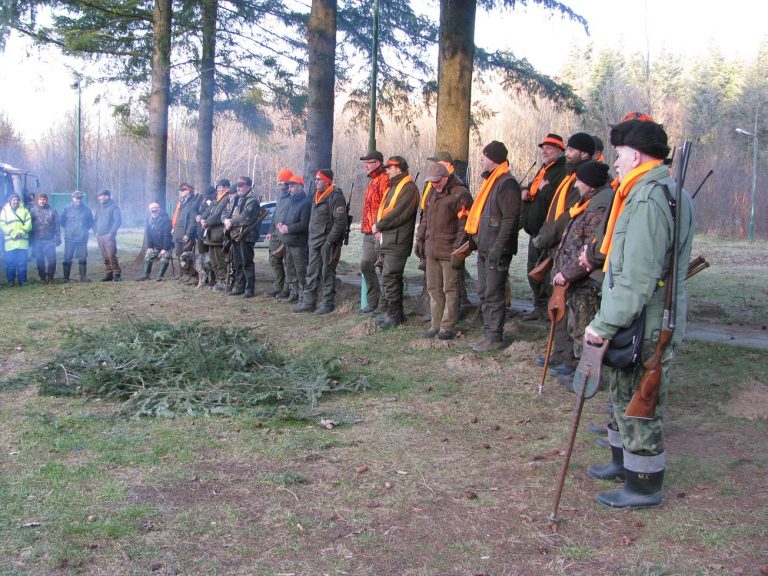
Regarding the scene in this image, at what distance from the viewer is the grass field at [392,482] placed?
391 cm

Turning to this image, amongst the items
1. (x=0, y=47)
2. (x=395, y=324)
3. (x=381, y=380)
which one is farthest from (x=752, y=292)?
(x=0, y=47)

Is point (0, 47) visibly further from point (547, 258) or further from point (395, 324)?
point (547, 258)

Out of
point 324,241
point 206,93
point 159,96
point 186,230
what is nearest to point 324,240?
point 324,241

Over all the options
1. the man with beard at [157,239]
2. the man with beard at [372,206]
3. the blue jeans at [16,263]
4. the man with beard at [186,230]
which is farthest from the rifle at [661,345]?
the blue jeans at [16,263]

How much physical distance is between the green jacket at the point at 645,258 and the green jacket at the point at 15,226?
45.0 feet

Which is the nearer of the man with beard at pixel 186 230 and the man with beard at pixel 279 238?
the man with beard at pixel 279 238

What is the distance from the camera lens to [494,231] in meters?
8.37

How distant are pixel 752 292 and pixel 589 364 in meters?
10.6

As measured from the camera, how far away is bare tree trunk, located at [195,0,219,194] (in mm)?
18492

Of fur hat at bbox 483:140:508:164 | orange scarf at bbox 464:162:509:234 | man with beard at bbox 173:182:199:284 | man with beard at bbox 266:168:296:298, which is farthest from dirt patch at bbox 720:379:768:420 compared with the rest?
man with beard at bbox 173:182:199:284

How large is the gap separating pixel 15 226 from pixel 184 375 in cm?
995

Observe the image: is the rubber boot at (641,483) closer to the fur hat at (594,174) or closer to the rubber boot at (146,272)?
the fur hat at (594,174)

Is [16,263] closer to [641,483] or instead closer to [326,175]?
[326,175]

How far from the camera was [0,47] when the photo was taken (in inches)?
628
